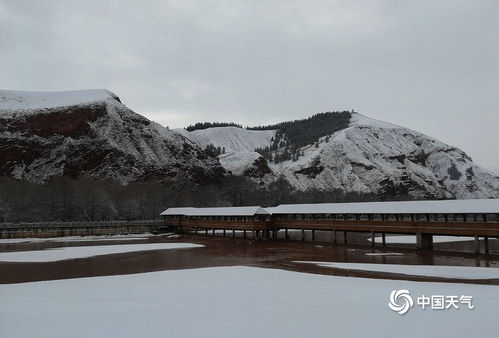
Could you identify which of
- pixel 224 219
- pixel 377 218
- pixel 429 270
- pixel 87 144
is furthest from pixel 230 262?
pixel 87 144

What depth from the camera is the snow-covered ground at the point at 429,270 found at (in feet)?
88.5

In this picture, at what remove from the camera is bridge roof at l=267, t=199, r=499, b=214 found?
135 feet

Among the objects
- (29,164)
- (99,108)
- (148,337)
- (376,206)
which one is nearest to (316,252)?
(376,206)

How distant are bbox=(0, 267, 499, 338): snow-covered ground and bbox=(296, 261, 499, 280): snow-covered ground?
4.57 meters

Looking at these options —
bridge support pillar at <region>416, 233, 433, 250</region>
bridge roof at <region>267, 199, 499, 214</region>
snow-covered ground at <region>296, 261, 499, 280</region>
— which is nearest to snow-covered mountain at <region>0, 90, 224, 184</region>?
bridge roof at <region>267, 199, 499, 214</region>

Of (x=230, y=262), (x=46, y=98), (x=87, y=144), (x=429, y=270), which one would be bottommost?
(x=230, y=262)

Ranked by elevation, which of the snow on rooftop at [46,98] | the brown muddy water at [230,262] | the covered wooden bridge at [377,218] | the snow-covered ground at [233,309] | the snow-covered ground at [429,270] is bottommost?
the brown muddy water at [230,262]

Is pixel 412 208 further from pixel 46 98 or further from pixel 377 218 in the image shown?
pixel 46 98

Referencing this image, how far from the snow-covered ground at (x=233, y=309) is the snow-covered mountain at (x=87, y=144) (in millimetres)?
127477

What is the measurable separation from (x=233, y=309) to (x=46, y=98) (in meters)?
198

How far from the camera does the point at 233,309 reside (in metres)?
17.5

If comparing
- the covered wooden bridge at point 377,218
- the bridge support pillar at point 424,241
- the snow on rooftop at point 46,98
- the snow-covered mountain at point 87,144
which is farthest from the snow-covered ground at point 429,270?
the snow on rooftop at point 46,98

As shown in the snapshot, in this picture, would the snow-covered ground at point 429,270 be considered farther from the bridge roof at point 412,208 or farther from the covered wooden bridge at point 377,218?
the bridge roof at point 412,208

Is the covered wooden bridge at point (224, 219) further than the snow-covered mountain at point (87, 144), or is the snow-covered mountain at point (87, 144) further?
the snow-covered mountain at point (87, 144)
